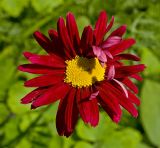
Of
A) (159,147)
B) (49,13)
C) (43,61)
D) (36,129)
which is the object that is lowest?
(159,147)

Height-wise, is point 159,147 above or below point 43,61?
below

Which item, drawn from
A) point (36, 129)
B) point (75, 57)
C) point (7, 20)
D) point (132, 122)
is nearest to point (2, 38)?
point (7, 20)

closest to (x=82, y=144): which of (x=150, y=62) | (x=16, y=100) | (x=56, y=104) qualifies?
(x=56, y=104)

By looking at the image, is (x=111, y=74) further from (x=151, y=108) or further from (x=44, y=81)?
(x=151, y=108)

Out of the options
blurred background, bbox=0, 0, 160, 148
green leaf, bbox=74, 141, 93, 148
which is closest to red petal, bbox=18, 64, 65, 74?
blurred background, bbox=0, 0, 160, 148

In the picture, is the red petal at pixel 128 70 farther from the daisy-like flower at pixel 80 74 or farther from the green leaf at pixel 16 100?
the green leaf at pixel 16 100

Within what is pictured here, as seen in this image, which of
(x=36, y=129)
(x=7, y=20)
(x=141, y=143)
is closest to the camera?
(x=36, y=129)

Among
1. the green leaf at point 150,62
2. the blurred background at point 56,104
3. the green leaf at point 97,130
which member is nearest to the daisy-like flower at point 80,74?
the blurred background at point 56,104

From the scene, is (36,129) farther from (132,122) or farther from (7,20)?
(7,20)
